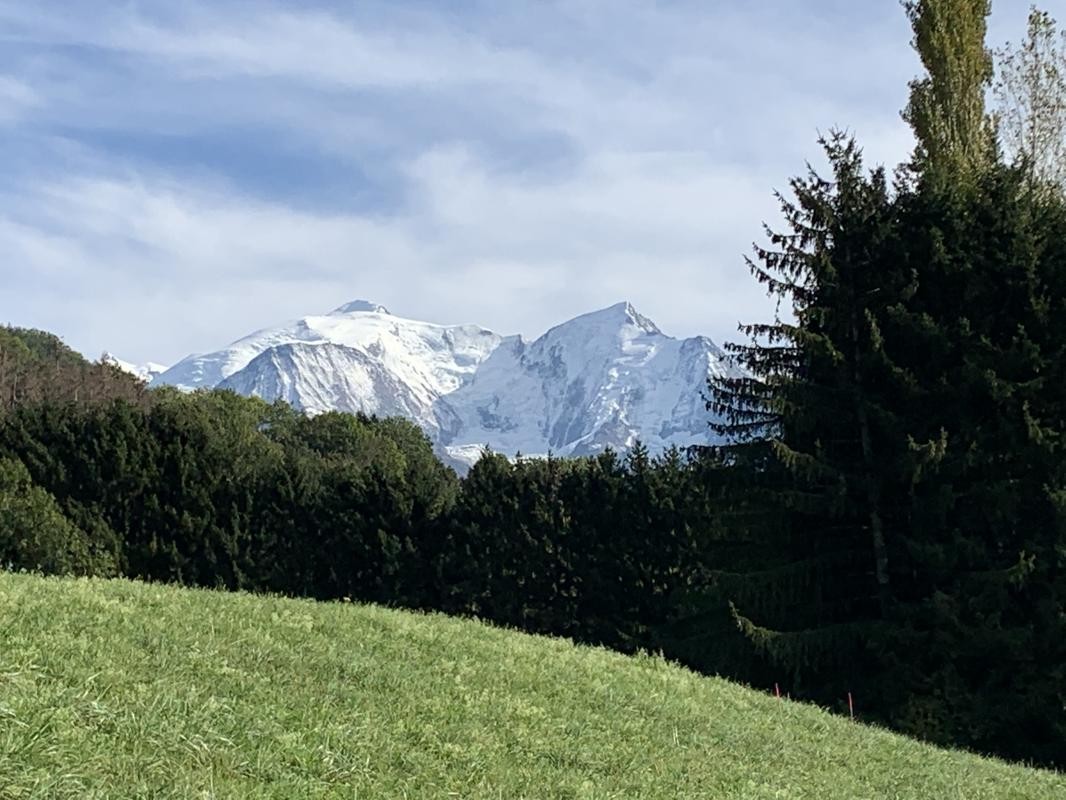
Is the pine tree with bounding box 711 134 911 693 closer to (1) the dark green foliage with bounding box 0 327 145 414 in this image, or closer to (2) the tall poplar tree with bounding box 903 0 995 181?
(2) the tall poplar tree with bounding box 903 0 995 181

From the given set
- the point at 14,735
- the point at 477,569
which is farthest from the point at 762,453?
the point at 14,735

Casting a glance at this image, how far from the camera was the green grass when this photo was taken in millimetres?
6117

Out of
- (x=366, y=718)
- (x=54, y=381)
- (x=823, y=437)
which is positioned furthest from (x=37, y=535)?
(x=54, y=381)

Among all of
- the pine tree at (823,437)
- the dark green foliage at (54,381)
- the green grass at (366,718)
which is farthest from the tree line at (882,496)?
the dark green foliage at (54,381)

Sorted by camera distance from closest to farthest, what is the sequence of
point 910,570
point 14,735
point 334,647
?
point 14,735, point 334,647, point 910,570

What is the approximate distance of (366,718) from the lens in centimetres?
841

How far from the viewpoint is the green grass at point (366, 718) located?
6117 mm

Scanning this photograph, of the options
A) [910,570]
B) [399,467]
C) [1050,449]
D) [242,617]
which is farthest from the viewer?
[399,467]

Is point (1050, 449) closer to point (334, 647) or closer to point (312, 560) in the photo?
point (334, 647)

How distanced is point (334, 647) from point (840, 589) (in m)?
19.6

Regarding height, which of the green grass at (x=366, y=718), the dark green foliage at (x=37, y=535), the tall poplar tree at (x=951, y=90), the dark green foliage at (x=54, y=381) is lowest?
the dark green foliage at (x=37, y=535)

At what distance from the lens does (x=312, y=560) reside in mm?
39781

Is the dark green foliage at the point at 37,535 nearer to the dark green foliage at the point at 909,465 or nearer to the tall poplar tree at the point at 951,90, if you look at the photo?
the dark green foliage at the point at 909,465

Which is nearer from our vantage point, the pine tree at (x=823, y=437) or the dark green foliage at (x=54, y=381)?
the pine tree at (x=823, y=437)
